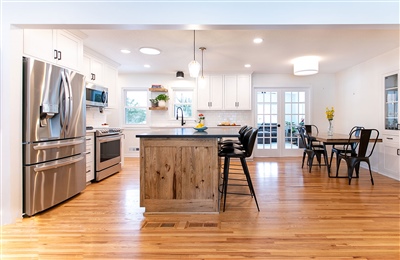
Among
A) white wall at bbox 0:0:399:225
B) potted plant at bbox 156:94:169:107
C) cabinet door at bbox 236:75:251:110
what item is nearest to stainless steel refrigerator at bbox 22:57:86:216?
white wall at bbox 0:0:399:225

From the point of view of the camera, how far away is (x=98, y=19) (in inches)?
87.4

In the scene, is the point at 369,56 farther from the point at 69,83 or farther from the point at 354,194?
the point at 69,83

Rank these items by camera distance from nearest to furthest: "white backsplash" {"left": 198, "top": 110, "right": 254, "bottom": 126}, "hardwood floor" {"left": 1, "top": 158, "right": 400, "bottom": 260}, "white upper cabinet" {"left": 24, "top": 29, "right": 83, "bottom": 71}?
"hardwood floor" {"left": 1, "top": 158, "right": 400, "bottom": 260}, "white upper cabinet" {"left": 24, "top": 29, "right": 83, "bottom": 71}, "white backsplash" {"left": 198, "top": 110, "right": 254, "bottom": 126}

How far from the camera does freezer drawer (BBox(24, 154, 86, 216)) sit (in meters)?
2.44

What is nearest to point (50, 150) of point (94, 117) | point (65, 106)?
point (65, 106)

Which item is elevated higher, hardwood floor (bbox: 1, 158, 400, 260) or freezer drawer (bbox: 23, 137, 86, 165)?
freezer drawer (bbox: 23, 137, 86, 165)

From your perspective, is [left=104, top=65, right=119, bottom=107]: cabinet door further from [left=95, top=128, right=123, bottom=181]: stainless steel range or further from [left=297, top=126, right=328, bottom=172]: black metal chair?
[left=297, top=126, right=328, bottom=172]: black metal chair

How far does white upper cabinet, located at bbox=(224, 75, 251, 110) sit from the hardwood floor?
316 cm

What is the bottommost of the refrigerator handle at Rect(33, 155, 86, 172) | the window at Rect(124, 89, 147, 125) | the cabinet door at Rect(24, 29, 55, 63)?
the refrigerator handle at Rect(33, 155, 86, 172)

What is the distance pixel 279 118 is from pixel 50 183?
222 inches

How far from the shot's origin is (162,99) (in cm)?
608

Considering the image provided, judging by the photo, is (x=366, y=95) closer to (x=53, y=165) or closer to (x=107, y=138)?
(x=107, y=138)

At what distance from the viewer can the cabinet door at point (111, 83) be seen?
15.6 ft

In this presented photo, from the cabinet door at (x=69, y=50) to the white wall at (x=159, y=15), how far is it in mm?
687
